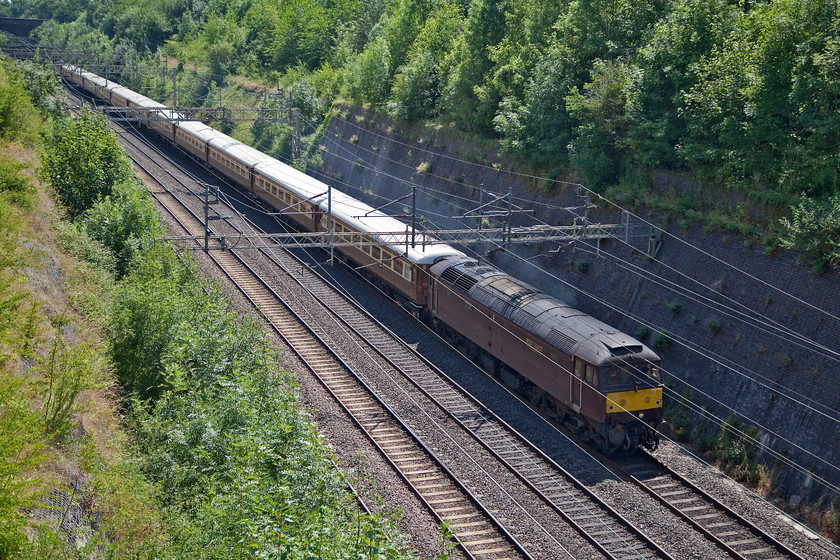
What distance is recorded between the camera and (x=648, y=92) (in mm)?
27438

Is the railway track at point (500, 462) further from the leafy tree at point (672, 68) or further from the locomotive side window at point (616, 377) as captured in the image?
the leafy tree at point (672, 68)

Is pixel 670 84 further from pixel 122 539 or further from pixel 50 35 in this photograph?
pixel 50 35

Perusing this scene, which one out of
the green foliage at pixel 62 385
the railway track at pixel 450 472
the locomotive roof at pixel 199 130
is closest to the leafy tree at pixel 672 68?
the railway track at pixel 450 472

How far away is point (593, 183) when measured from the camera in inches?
1156

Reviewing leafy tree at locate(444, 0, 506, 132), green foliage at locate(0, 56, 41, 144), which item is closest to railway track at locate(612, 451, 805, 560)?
leafy tree at locate(444, 0, 506, 132)

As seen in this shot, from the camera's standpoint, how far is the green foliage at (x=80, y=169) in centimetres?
2725

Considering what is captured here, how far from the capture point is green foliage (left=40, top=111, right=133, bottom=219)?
2725cm

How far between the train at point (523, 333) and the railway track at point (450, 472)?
1.75 meters

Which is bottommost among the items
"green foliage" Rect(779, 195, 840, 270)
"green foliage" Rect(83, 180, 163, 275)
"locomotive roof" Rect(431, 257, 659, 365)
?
"locomotive roof" Rect(431, 257, 659, 365)

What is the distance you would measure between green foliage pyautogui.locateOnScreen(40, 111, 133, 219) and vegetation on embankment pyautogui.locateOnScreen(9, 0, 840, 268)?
55.4 ft

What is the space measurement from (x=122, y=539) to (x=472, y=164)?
29.1 metres

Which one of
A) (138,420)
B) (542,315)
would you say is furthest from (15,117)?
(542,315)

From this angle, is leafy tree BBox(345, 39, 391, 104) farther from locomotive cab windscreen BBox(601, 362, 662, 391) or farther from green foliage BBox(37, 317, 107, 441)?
green foliage BBox(37, 317, 107, 441)

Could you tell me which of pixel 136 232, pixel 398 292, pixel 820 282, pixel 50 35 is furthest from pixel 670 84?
pixel 50 35
